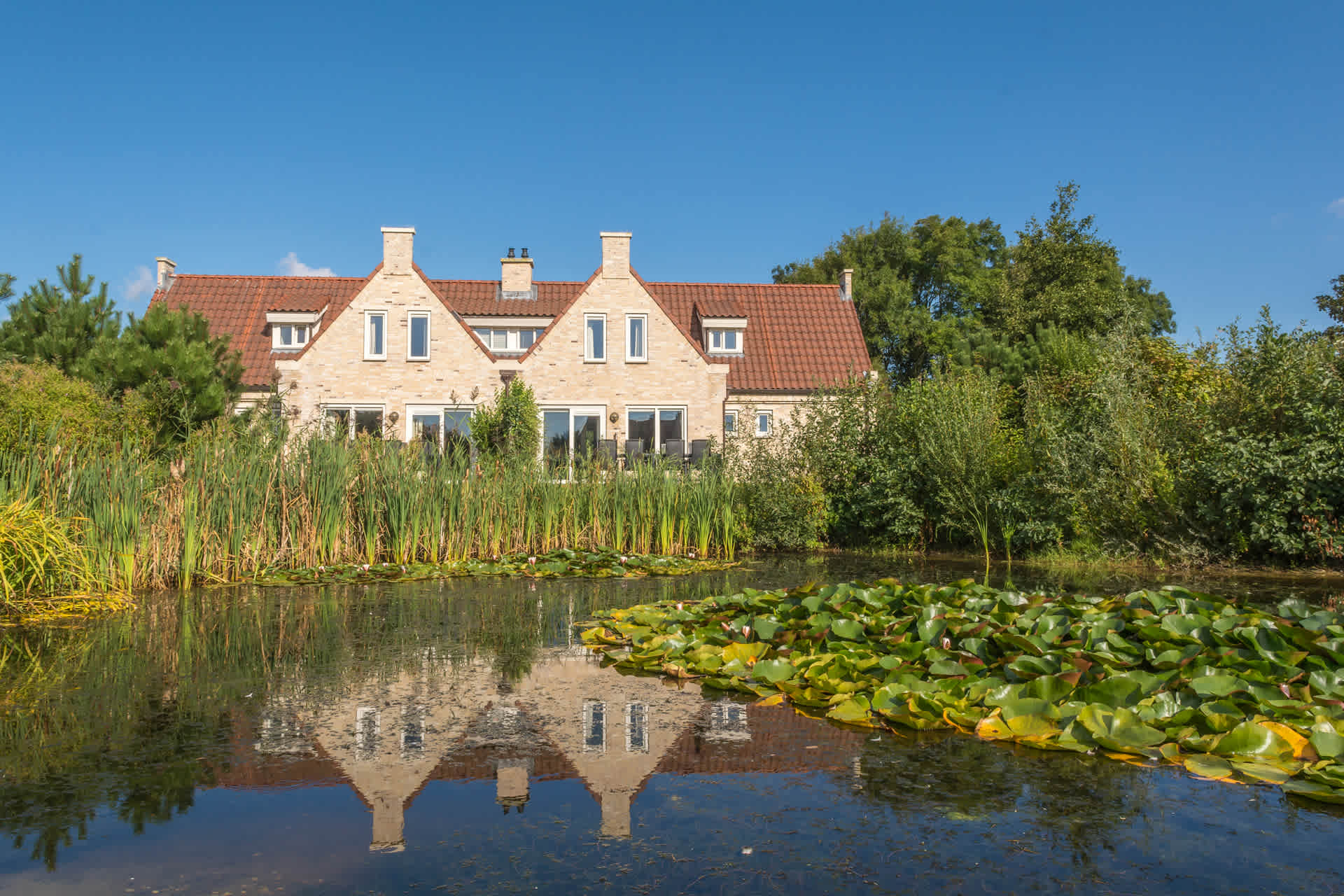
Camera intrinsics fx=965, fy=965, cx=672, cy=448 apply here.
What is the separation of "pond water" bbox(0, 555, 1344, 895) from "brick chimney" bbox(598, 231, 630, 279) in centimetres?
1982

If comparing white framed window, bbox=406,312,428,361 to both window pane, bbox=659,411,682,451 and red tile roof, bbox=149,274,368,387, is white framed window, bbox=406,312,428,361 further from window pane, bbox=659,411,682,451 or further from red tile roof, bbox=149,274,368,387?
window pane, bbox=659,411,682,451

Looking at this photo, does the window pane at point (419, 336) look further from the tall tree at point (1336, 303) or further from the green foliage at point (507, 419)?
the tall tree at point (1336, 303)

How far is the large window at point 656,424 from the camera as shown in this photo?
25.8 metres

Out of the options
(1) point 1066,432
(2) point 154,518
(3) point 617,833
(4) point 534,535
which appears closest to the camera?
(3) point 617,833

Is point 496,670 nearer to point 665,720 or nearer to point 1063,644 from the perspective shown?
point 665,720

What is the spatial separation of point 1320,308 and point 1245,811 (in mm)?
43315

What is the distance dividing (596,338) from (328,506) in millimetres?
14385

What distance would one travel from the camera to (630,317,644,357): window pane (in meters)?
26.0

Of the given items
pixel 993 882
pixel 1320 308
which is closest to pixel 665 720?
pixel 993 882

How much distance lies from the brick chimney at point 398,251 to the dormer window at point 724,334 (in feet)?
28.8

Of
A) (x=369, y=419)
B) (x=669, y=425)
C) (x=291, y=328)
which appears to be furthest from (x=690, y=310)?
(x=291, y=328)

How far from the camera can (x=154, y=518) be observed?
35.0 ft

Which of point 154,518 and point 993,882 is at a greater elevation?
point 154,518

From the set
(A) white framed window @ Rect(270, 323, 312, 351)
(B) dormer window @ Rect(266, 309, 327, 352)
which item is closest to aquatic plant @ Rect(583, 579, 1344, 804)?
(B) dormer window @ Rect(266, 309, 327, 352)
